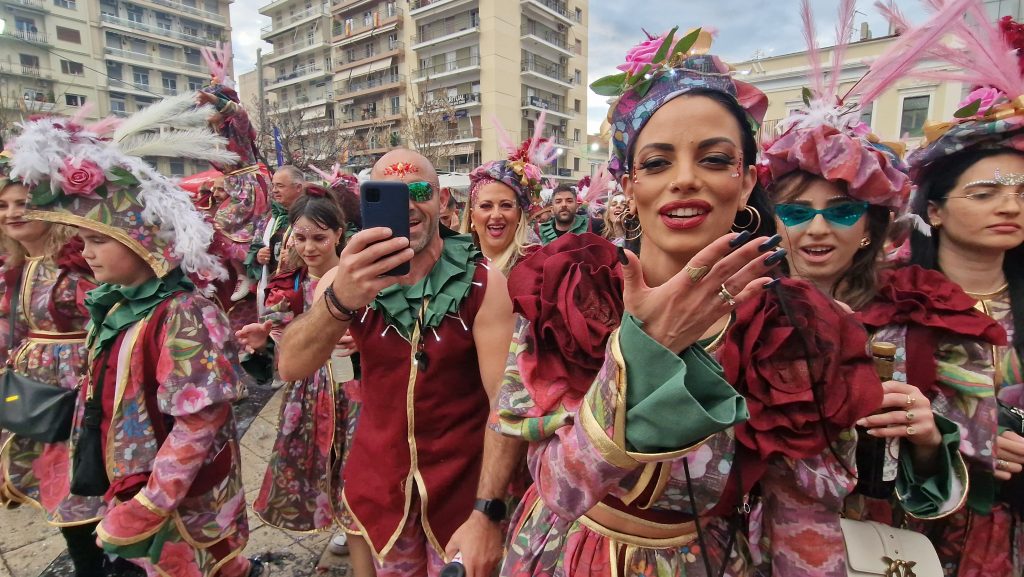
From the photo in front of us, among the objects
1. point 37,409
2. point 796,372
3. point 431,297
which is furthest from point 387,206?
point 37,409

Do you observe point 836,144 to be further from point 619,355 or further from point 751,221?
point 619,355

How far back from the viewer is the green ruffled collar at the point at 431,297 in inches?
77.4

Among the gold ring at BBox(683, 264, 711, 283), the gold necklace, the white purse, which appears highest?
the gold ring at BBox(683, 264, 711, 283)

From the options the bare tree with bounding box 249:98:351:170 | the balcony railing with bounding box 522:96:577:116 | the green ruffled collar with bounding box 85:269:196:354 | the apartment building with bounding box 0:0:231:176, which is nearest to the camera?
the green ruffled collar with bounding box 85:269:196:354

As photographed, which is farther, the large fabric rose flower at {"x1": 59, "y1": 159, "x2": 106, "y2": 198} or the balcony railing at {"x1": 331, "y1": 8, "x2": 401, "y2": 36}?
the balcony railing at {"x1": 331, "y1": 8, "x2": 401, "y2": 36}

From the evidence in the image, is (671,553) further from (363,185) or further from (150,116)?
(150,116)

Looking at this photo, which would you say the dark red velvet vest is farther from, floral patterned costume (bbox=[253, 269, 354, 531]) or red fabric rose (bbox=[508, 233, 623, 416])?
floral patterned costume (bbox=[253, 269, 354, 531])

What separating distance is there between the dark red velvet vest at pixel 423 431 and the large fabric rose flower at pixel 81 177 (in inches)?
50.9

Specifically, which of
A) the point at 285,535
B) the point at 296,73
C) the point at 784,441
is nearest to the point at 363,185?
the point at 784,441

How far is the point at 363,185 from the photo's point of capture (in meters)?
1.43

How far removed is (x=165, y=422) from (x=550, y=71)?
4670 cm

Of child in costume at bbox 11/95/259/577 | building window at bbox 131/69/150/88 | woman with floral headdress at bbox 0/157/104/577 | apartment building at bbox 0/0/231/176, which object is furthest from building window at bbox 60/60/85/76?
child in costume at bbox 11/95/259/577

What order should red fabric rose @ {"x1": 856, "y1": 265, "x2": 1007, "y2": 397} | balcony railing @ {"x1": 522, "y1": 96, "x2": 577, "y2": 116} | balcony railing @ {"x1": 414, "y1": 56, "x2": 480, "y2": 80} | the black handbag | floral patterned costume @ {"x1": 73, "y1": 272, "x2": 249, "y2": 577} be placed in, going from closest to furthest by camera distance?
red fabric rose @ {"x1": 856, "y1": 265, "x2": 1007, "y2": 397} < floral patterned costume @ {"x1": 73, "y1": 272, "x2": 249, "y2": 577} < the black handbag < balcony railing @ {"x1": 414, "y1": 56, "x2": 480, "y2": 80} < balcony railing @ {"x1": 522, "y1": 96, "x2": 577, "y2": 116}

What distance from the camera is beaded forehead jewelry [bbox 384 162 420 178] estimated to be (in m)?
2.14
